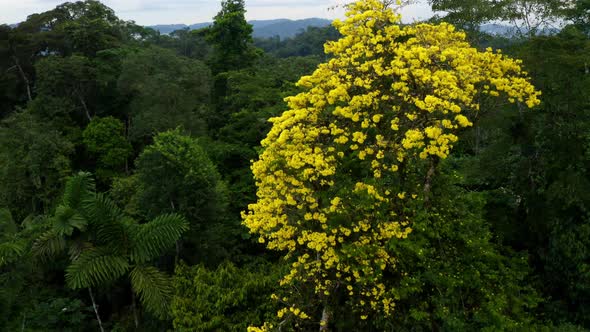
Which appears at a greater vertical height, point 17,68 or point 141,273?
point 17,68

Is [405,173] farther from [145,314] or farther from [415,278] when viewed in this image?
[145,314]

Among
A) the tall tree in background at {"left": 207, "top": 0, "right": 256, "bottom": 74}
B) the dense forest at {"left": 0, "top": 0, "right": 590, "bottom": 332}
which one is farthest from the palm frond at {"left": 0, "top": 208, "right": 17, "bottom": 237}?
the tall tree in background at {"left": 207, "top": 0, "right": 256, "bottom": 74}

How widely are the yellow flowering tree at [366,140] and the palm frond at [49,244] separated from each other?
6.69m

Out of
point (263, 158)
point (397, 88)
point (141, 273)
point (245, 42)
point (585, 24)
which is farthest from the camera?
point (245, 42)

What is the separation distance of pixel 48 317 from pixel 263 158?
811cm

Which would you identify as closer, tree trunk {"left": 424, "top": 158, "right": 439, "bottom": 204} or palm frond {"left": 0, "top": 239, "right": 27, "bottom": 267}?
tree trunk {"left": 424, "top": 158, "right": 439, "bottom": 204}

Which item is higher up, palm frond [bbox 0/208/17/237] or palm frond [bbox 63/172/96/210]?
palm frond [bbox 63/172/96/210]

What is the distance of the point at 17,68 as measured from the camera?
26.6 m

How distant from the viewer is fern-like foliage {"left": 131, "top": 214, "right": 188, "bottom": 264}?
36.1ft

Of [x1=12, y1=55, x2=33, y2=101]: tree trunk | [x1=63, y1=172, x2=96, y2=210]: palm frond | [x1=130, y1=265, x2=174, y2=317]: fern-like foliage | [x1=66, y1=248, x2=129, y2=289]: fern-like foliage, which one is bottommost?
[x1=130, y1=265, x2=174, y2=317]: fern-like foliage

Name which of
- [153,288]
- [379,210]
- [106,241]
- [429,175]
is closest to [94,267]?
[106,241]

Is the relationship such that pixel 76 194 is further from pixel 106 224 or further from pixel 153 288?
pixel 153 288

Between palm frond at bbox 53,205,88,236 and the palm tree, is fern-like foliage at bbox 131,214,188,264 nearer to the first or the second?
the palm tree

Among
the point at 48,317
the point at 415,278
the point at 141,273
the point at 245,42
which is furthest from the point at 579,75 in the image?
the point at 245,42
